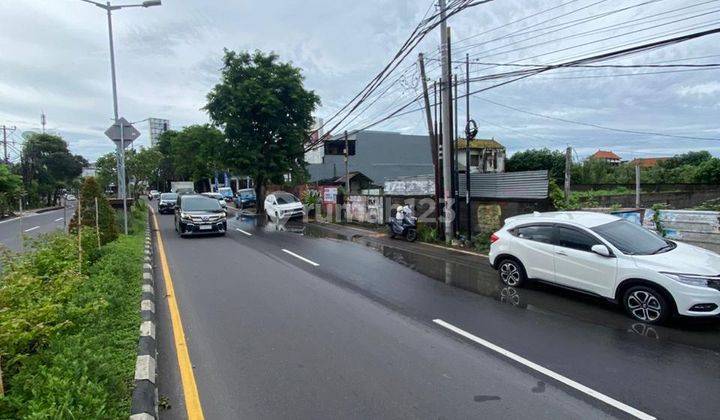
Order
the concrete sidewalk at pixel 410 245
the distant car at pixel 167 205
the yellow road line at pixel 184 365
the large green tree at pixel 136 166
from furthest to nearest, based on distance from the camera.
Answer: the large green tree at pixel 136 166 < the distant car at pixel 167 205 < the concrete sidewalk at pixel 410 245 < the yellow road line at pixel 184 365

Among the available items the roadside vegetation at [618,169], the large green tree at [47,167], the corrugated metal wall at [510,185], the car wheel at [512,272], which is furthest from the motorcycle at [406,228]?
the large green tree at [47,167]

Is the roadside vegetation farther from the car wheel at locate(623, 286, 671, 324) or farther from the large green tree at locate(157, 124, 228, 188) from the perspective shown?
the car wheel at locate(623, 286, 671, 324)

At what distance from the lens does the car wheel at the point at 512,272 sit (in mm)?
8234

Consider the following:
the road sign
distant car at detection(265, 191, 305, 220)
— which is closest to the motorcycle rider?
distant car at detection(265, 191, 305, 220)

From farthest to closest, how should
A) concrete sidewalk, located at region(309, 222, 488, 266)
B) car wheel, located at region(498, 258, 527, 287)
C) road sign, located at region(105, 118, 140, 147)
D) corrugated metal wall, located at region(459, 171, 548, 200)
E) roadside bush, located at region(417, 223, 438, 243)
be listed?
roadside bush, located at region(417, 223, 438, 243) → road sign, located at region(105, 118, 140, 147) → corrugated metal wall, located at region(459, 171, 548, 200) → concrete sidewalk, located at region(309, 222, 488, 266) → car wheel, located at region(498, 258, 527, 287)

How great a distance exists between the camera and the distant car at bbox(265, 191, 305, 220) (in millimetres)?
24053

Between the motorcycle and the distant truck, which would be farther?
the distant truck

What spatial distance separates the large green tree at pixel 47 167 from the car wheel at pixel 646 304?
5478 centimetres

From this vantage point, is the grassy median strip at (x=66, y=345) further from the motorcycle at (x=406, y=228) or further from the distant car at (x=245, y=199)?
the distant car at (x=245, y=199)

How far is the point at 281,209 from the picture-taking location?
24.0 meters

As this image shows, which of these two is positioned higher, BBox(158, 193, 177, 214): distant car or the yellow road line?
BBox(158, 193, 177, 214): distant car

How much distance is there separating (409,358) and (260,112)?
77.5 feet

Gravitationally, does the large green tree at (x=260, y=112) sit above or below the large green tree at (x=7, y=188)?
above

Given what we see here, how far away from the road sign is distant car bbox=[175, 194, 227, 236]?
3.96m
